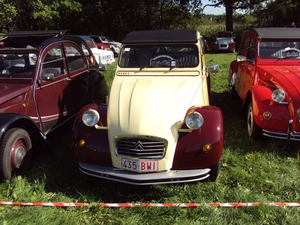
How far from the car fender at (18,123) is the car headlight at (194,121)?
7.21 ft

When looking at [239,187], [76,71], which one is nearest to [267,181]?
[239,187]

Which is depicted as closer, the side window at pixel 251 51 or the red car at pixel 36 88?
the red car at pixel 36 88

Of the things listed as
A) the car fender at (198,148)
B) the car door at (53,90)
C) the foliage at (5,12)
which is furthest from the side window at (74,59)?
the foliage at (5,12)

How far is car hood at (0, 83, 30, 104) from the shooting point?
3.83 m

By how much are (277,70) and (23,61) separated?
438 centimetres

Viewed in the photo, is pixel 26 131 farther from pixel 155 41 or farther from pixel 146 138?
pixel 155 41

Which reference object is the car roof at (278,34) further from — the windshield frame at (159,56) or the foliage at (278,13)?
the foliage at (278,13)

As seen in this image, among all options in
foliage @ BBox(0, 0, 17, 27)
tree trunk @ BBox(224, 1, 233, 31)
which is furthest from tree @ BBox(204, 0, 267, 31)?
foliage @ BBox(0, 0, 17, 27)

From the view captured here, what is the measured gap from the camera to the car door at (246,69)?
547 centimetres

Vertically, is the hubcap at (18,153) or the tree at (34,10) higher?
the tree at (34,10)

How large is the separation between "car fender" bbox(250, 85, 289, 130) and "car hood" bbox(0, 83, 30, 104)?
11.7ft

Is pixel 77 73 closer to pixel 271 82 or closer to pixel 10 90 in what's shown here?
pixel 10 90

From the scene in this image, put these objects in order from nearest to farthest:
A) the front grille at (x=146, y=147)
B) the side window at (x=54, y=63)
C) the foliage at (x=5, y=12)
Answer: the front grille at (x=146, y=147) → the side window at (x=54, y=63) → the foliage at (x=5, y=12)

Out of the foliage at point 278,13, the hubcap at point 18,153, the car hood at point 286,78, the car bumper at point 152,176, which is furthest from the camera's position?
the foliage at point 278,13
